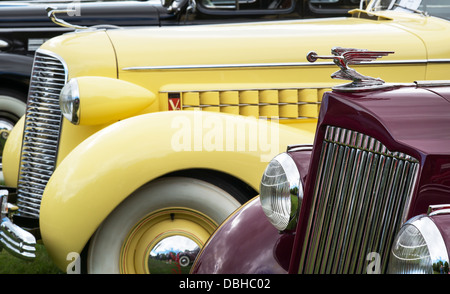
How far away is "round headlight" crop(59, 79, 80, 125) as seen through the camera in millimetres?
3612

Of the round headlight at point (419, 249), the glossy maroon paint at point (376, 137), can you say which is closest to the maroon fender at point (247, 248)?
the glossy maroon paint at point (376, 137)

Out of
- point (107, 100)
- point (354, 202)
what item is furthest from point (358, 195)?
point (107, 100)

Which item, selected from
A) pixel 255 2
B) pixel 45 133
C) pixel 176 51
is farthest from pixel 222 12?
pixel 45 133

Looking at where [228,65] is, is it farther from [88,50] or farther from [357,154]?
[357,154]

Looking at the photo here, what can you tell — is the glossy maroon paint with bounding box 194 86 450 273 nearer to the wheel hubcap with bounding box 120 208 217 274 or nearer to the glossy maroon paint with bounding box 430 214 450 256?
the glossy maroon paint with bounding box 430 214 450 256

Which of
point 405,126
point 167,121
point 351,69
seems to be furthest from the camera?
point 167,121

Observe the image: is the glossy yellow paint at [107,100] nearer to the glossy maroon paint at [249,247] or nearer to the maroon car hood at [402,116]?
the glossy maroon paint at [249,247]

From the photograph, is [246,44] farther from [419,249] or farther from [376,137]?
[419,249]

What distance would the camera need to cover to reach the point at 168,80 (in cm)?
399

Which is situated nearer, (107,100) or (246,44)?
(107,100)

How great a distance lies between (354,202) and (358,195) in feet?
0.10

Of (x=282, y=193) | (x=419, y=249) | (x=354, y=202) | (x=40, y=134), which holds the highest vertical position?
(x=419, y=249)

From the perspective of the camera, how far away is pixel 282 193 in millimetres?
2367

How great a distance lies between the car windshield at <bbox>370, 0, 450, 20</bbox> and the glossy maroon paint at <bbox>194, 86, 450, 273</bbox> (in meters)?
2.14
